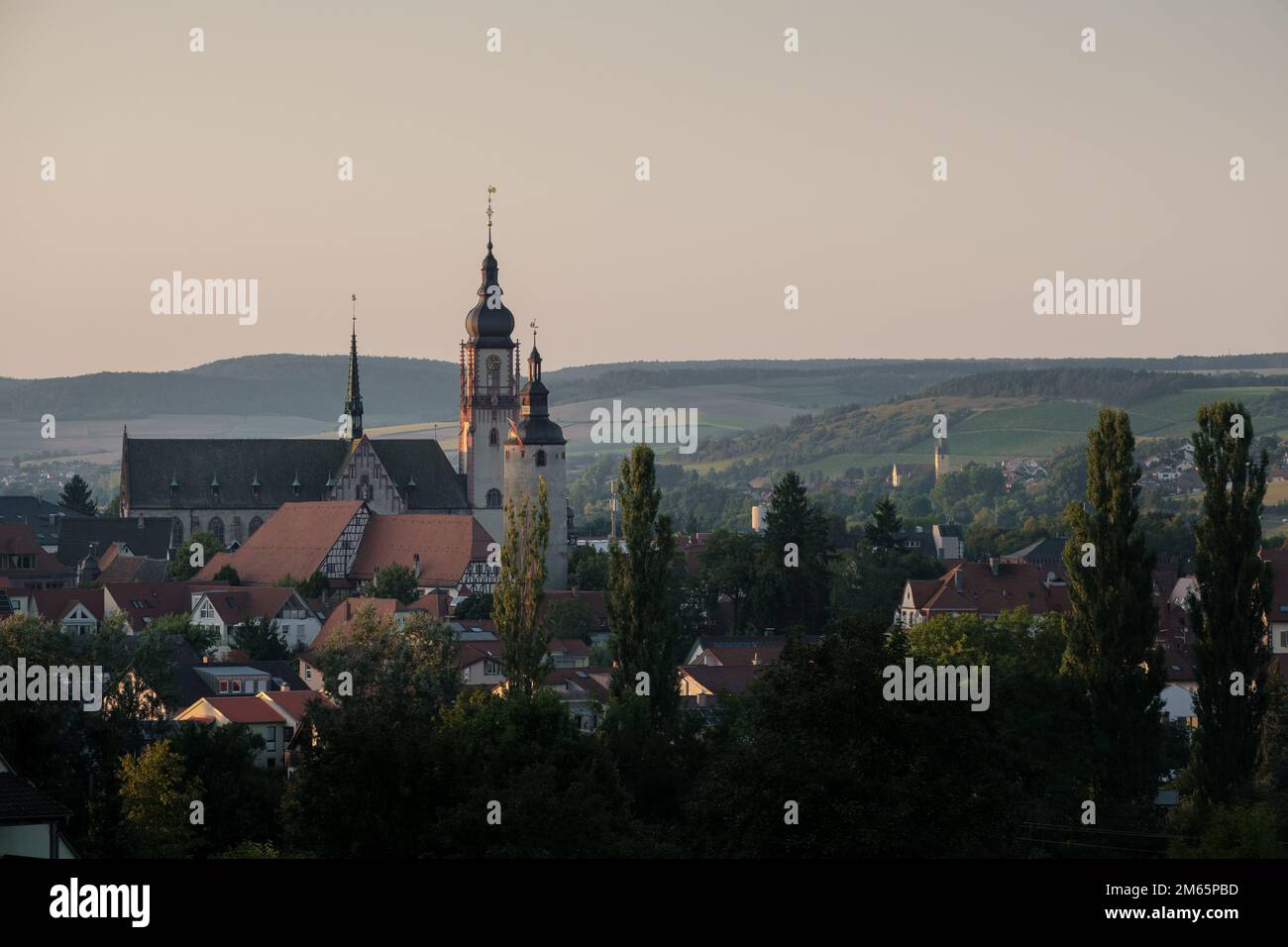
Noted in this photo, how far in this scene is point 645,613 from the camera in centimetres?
5900

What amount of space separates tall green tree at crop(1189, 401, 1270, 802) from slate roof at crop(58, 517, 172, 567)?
339 ft

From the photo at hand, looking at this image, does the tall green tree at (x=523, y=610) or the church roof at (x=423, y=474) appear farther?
the church roof at (x=423, y=474)

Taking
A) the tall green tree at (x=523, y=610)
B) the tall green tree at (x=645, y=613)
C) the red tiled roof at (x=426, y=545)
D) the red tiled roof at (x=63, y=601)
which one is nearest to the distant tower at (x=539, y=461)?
the red tiled roof at (x=426, y=545)

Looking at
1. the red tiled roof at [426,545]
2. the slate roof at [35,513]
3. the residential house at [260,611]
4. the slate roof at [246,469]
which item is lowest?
the residential house at [260,611]

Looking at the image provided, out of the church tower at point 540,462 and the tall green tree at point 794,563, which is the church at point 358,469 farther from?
the tall green tree at point 794,563

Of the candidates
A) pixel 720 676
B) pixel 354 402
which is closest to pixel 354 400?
pixel 354 402

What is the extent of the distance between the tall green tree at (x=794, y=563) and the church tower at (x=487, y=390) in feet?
124

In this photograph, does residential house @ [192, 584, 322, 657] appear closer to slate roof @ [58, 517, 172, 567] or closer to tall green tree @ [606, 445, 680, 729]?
slate roof @ [58, 517, 172, 567]

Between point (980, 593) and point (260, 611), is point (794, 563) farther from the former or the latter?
point (260, 611)

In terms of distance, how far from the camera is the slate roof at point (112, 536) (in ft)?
480

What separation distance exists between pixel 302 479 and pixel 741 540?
4989cm
